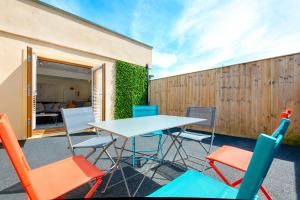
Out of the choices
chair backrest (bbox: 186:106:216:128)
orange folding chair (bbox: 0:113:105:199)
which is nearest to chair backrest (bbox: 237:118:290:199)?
orange folding chair (bbox: 0:113:105:199)

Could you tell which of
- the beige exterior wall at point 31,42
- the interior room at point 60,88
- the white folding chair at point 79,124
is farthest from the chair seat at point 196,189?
the interior room at point 60,88

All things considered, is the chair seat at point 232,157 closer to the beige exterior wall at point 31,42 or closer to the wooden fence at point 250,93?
the wooden fence at point 250,93

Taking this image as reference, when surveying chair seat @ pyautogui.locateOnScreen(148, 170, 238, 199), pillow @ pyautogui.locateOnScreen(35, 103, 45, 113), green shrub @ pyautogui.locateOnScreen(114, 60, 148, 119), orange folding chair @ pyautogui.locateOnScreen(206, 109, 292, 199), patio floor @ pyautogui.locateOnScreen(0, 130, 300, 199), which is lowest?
patio floor @ pyautogui.locateOnScreen(0, 130, 300, 199)

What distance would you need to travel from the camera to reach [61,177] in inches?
45.3

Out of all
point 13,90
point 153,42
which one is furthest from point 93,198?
point 153,42

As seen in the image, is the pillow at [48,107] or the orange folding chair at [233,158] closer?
the orange folding chair at [233,158]

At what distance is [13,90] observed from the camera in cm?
391

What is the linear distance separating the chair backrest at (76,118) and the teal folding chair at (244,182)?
1314 millimetres

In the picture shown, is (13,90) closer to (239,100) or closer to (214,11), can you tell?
(214,11)

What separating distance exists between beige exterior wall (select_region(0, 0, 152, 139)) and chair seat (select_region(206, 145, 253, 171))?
15.8ft

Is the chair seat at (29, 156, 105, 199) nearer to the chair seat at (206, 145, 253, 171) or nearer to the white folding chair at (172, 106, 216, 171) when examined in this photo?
the chair seat at (206, 145, 253, 171)

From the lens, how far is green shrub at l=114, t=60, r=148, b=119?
20.1 feet

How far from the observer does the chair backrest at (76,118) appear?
180cm

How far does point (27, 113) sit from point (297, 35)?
22.1ft
